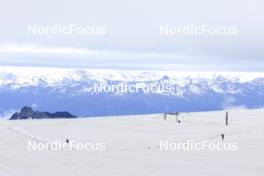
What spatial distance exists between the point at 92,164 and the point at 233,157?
1278 centimetres

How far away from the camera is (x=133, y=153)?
175 feet

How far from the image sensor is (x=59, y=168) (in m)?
44.2

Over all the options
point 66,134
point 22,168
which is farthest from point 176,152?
point 66,134

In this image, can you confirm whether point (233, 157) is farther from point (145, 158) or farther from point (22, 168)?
point (22, 168)
